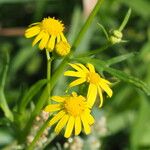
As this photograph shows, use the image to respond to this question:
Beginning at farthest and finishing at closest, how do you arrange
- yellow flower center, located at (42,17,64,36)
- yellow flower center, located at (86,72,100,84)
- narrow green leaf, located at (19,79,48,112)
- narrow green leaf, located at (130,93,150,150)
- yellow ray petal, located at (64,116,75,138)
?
1. narrow green leaf, located at (130,93,150,150)
2. narrow green leaf, located at (19,79,48,112)
3. yellow flower center, located at (42,17,64,36)
4. yellow flower center, located at (86,72,100,84)
5. yellow ray petal, located at (64,116,75,138)

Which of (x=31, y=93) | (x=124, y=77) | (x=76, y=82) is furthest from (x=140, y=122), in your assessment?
(x=76, y=82)

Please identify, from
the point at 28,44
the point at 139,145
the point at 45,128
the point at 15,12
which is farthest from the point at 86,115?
the point at 15,12

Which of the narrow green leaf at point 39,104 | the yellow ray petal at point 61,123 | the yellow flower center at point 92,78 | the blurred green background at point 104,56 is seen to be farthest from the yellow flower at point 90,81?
the blurred green background at point 104,56

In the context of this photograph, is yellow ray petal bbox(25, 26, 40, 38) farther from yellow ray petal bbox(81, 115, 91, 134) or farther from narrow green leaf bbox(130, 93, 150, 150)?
narrow green leaf bbox(130, 93, 150, 150)

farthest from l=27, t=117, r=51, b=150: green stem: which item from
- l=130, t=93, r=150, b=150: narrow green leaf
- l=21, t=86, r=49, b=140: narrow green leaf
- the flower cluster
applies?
l=130, t=93, r=150, b=150: narrow green leaf

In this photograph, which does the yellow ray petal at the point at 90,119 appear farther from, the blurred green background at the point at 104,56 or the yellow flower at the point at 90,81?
the blurred green background at the point at 104,56

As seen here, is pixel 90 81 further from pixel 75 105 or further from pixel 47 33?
pixel 47 33

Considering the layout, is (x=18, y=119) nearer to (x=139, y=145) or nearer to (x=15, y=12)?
(x=139, y=145)
